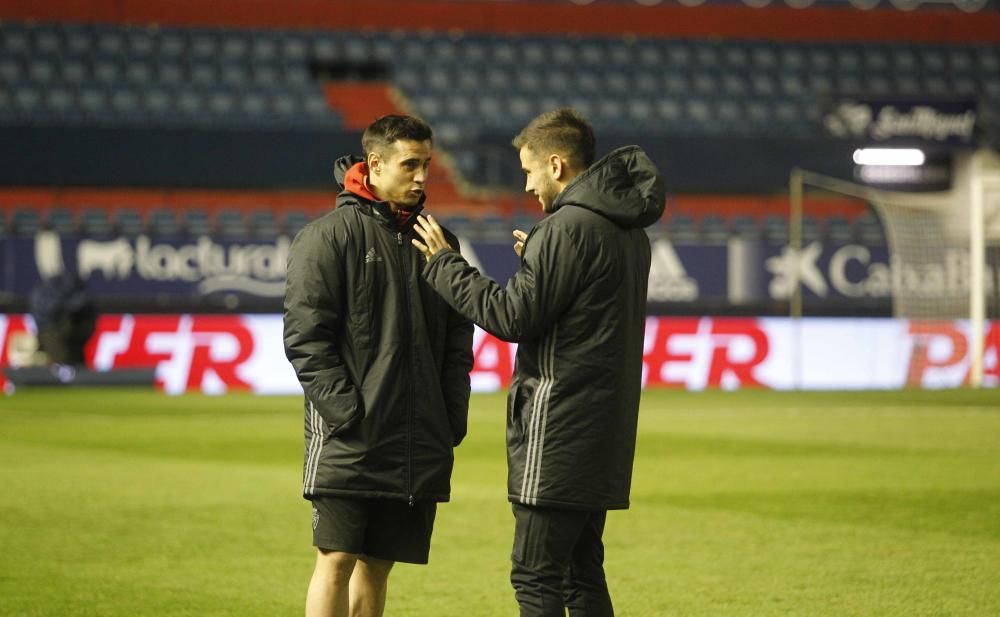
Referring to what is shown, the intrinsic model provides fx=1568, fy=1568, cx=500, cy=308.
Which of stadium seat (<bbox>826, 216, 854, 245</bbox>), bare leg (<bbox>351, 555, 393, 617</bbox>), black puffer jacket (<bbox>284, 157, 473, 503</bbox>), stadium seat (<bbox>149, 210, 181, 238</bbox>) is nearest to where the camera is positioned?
black puffer jacket (<bbox>284, 157, 473, 503</bbox>)

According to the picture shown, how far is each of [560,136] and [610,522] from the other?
5118mm

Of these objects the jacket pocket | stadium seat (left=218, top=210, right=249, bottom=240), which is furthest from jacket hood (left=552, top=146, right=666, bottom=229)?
stadium seat (left=218, top=210, right=249, bottom=240)

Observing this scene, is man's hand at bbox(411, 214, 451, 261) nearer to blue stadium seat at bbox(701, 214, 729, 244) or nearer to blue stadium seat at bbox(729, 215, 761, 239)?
blue stadium seat at bbox(701, 214, 729, 244)

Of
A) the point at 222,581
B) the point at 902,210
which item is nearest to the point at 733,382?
the point at 902,210

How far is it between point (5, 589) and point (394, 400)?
3199 millimetres

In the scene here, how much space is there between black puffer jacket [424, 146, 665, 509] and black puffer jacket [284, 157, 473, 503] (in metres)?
0.17

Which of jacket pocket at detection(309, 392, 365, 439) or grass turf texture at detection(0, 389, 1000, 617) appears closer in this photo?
jacket pocket at detection(309, 392, 365, 439)

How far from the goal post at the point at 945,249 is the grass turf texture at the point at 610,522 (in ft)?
22.4

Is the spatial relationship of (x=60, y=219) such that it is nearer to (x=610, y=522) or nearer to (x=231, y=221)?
(x=231, y=221)

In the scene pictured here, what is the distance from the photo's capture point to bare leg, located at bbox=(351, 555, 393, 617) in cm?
478

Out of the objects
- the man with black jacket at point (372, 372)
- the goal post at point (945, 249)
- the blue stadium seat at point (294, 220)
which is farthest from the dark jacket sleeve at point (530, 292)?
the blue stadium seat at point (294, 220)

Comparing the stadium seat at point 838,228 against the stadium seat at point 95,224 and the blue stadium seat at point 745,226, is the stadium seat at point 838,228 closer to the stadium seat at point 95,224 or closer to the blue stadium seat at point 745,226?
the blue stadium seat at point 745,226

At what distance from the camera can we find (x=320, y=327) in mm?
4543

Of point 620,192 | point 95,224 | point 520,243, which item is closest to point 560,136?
point 620,192
